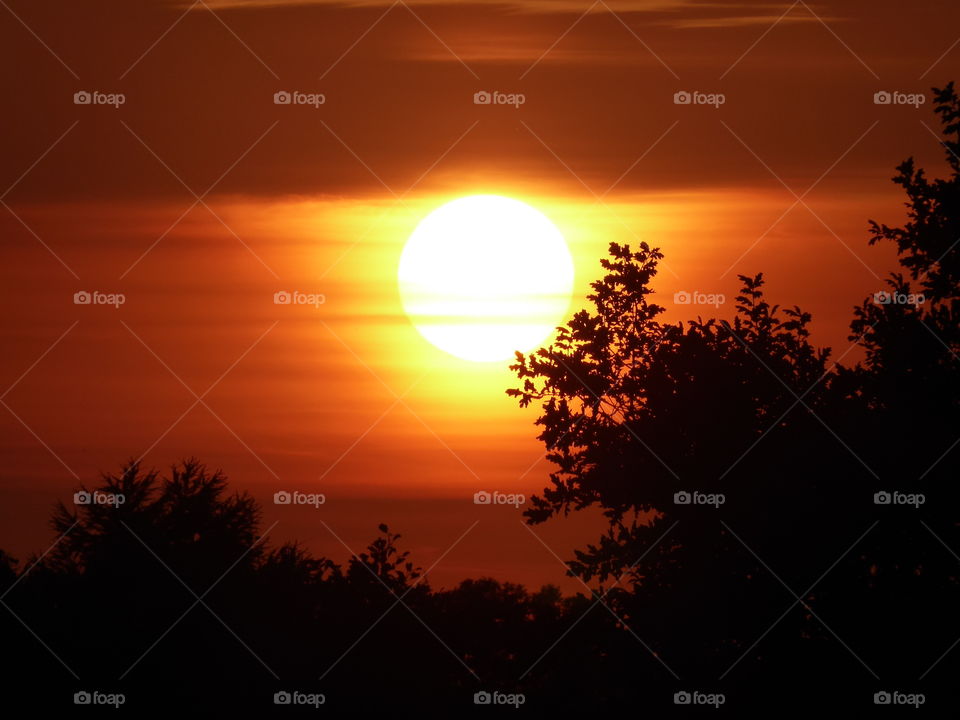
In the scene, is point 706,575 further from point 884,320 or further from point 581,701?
point 884,320

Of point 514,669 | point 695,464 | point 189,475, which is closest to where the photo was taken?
point 695,464

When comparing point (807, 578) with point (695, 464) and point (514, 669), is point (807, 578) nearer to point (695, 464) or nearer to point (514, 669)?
point (695, 464)

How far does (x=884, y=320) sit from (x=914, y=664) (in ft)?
20.9

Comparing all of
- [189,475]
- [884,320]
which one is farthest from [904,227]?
[189,475]

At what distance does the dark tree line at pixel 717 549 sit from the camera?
88.8ft

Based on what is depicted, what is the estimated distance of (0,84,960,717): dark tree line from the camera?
1065 inches

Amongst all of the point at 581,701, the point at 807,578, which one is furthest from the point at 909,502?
the point at 581,701

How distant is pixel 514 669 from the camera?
100ft

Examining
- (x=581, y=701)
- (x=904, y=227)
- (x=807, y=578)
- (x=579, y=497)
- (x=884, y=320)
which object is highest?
(x=904, y=227)

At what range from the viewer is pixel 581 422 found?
28.7 m

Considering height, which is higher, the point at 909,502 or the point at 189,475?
the point at 189,475

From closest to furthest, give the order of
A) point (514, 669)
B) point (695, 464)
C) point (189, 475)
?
point (695, 464) < point (514, 669) < point (189, 475)

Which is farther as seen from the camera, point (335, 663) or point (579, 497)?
point (335, 663)

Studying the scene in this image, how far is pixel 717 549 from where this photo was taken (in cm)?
2809
